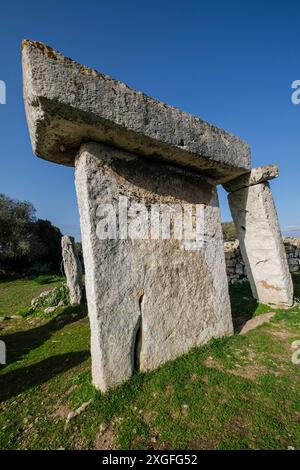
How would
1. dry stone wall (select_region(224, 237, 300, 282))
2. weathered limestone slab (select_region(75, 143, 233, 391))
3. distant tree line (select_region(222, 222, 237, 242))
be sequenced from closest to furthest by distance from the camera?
1. weathered limestone slab (select_region(75, 143, 233, 391))
2. dry stone wall (select_region(224, 237, 300, 282))
3. distant tree line (select_region(222, 222, 237, 242))

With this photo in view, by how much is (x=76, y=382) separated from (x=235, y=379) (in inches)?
75.5

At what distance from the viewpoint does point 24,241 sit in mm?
18281

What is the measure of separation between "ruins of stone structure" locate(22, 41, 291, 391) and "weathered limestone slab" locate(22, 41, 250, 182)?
0.01 meters

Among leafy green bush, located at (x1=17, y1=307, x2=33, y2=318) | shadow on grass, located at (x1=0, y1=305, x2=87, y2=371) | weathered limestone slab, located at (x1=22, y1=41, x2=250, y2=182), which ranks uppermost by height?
weathered limestone slab, located at (x1=22, y1=41, x2=250, y2=182)

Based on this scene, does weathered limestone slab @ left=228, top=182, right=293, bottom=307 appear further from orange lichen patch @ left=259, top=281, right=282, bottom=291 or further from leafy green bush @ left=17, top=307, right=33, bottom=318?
leafy green bush @ left=17, top=307, right=33, bottom=318

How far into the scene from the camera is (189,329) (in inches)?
133

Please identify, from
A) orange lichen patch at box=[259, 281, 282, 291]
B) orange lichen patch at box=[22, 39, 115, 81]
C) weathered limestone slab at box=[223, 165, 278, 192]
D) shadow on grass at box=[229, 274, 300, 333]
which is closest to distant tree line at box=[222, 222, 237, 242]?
shadow on grass at box=[229, 274, 300, 333]

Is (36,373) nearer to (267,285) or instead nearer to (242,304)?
(242,304)

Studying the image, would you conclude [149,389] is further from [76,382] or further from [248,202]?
[248,202]

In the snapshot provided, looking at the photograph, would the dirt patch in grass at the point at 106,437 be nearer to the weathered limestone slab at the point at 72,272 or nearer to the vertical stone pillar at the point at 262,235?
the vertical stone pillar at the point at 262,235

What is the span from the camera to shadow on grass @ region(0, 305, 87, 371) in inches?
176

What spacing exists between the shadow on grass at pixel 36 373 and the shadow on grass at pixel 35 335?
51cm

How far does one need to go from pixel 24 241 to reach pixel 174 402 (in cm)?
1851
